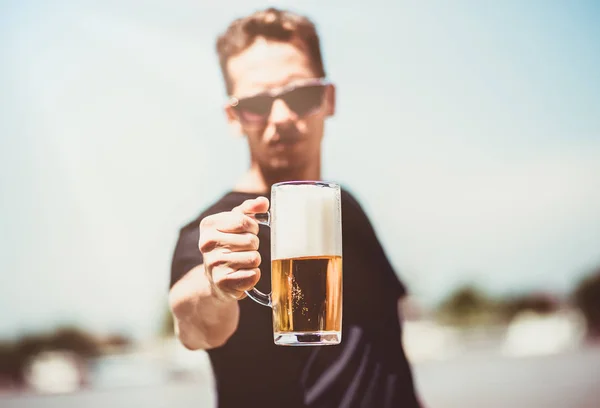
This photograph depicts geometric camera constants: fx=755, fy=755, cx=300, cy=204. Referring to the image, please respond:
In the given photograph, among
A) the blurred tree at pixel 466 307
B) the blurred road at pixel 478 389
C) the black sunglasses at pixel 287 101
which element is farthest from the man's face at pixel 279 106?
the blurred road at pixel 478 389

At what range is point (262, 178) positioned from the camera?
7.95 ft

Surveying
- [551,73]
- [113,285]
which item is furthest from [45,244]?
[551,73]

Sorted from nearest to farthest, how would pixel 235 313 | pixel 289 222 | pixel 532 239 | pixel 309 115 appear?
pixel 289 222
pixel 235 313
pixel 309 115
pixel 532 239

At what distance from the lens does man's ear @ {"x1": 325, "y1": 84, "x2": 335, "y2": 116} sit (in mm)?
2512

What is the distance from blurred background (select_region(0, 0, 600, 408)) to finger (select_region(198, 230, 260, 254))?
0.88 m

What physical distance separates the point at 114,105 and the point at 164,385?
96cm

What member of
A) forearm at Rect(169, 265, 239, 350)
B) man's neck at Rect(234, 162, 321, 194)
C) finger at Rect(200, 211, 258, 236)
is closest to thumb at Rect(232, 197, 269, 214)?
finger at Rect(200, 211, 258, 236)

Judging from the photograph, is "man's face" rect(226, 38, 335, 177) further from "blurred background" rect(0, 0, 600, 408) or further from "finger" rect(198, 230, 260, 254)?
"finger" rect(198, 230, 260, 254)

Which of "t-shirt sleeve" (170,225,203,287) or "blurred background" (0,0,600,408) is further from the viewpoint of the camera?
"blurred background" (0,0,600,408)

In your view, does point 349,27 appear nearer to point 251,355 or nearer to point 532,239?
point 532,239

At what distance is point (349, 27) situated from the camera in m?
2.58

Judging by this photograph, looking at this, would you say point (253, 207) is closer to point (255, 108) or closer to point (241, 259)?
point (241, 259)

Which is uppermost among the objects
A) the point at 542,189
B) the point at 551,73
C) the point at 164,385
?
the point at 551,73

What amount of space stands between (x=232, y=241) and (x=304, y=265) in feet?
0.52
